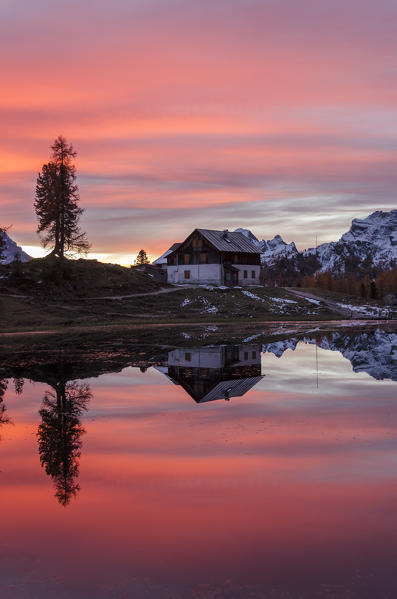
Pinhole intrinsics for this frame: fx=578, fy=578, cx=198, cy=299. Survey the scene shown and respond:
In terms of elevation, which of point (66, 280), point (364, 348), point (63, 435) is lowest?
point (63, 435)

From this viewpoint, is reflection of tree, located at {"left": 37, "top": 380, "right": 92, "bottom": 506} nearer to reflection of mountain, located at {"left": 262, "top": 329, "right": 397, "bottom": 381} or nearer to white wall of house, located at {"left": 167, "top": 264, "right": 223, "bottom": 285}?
reflection of mountain, located at {"left": 262, "top": 329, "right": 397, "bottom": 381}

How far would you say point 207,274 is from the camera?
9369 centimetres

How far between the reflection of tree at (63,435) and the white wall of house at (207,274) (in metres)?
70.7

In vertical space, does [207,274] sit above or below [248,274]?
below

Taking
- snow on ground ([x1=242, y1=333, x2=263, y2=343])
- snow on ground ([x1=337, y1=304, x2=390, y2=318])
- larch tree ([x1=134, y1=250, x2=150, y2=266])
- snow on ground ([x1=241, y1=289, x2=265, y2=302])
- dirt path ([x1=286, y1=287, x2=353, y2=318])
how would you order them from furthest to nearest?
1. larch tree ([x1=134, y1=250, x2=150, y2=266])
2. snow on ground ([x1=241, y1=289, x2=265, y2=302])
3. snow on ground ([x1=337, y1=304, x2=390, y2=318])
4. dirt path ([x1=286, y1=287, x2=353, y2=318])
5. snow on ground ([x1=242, y1=333, x2=263, y2=343])

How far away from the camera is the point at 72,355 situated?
32.5m

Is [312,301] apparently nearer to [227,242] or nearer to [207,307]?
[207,307]

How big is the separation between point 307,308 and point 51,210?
36.6 m

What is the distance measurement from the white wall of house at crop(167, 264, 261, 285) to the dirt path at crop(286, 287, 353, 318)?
9117 mm

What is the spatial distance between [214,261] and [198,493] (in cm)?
8347

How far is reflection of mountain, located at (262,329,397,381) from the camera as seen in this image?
90.6 feet

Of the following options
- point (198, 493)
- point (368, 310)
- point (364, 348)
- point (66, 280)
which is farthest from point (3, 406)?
point (368, 310)

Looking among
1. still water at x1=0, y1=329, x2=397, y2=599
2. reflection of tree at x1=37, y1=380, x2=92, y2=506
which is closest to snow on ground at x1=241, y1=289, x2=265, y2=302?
still water at x1=0, y1=329, x2=397, y2=599

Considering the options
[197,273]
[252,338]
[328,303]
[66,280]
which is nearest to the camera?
[252,338]
